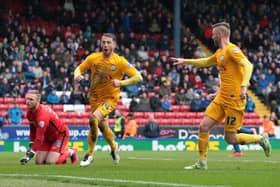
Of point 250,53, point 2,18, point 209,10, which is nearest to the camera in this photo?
point 2,18

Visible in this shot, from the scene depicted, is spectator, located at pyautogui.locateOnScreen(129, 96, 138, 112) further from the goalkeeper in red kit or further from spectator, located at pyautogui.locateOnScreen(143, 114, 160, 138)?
the goalkeeper in red kit

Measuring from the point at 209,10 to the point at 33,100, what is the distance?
30.5 m

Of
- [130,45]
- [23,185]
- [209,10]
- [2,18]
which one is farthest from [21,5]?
[23,185]

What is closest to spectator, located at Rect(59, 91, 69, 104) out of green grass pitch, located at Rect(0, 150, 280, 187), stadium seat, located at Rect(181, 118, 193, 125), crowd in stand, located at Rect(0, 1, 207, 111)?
crowd in stand, located at Rect(0, 1, 207, 111)

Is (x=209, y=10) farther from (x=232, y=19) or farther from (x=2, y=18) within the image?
(x=2, y=18)

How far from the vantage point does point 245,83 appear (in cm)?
1394

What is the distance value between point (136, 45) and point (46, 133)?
24537mm

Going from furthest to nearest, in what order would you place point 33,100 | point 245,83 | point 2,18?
point 2,18 → point 33,100 → point 245,83

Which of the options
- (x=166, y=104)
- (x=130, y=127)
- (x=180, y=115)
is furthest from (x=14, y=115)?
(x=180, y=115)

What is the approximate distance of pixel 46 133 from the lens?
16.5 meters

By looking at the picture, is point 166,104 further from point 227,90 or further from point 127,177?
point 127,177

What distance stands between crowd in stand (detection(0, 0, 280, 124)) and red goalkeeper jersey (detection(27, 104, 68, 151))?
17.9 m

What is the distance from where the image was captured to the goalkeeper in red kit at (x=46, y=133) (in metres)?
15.7

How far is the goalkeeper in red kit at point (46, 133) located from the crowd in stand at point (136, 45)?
17.8 meters
